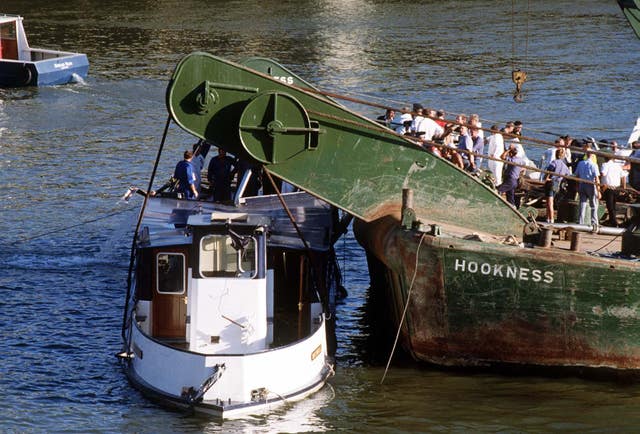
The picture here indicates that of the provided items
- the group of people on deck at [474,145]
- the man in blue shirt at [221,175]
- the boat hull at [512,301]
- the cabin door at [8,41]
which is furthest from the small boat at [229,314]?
the cabin door at [8,41]

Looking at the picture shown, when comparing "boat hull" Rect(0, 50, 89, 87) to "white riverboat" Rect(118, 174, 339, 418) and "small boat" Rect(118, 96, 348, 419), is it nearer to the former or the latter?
"small boat" Rect(118, 96, 348, 419)

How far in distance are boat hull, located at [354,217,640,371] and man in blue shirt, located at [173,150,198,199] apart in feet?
20.7

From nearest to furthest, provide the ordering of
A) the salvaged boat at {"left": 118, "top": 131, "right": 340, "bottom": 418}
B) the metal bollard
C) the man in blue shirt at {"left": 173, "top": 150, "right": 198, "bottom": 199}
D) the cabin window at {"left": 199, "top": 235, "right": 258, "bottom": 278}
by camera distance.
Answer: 1. the salvaged boat at {"left": 118, "top": 131, "right": 340, "bottom": 418}
2. the cabin window at {"left": 199, "top": 235, "right": 258, "bottom": 278}
3. the metal bollard
4. the man in blue shirt at {"left": 173, "top": 150, "right": 198, "bottom": 199}

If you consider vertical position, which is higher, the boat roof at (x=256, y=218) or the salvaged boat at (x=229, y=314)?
the boat roof at (x=256, y=218)

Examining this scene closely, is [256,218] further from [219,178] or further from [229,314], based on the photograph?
[219,178]

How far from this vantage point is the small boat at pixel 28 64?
49594 millimetres

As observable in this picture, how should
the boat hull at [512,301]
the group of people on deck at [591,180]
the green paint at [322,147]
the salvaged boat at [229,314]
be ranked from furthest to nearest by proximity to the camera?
1. the group of people on deck at [591,180]
2. the green paint at [322,147]
3. the boat hull at [512,301]
4. the salvaged boat at [229,314]

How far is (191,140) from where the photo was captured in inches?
1626

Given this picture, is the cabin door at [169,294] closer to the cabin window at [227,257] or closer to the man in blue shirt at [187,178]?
the cabin window at [227,257]

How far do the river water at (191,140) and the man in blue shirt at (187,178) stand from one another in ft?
8.43

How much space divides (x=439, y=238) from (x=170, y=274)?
4.76 m

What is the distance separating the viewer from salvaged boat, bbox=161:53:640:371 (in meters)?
19.3

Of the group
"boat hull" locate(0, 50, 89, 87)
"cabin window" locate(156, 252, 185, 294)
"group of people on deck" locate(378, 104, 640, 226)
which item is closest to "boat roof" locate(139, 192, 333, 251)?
"cabin window" locate(156, 252, 185, 294)

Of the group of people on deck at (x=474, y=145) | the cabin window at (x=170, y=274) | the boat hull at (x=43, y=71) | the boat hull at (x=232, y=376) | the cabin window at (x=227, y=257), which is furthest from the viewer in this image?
the boat hull at (x=43, y=71)
